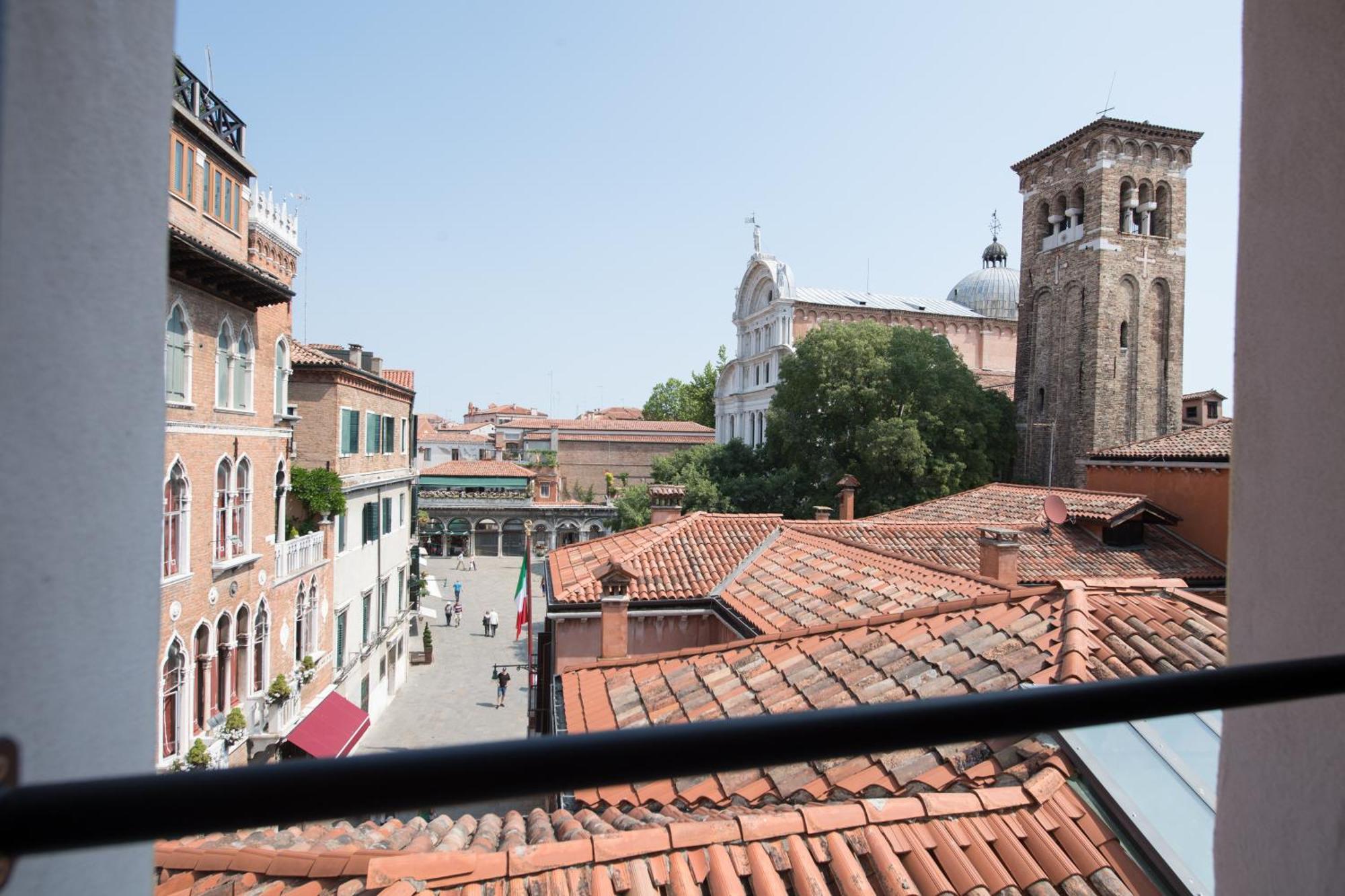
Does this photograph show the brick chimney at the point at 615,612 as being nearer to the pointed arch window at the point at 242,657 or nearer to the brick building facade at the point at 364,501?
the pointed arch window at the point at 242,657

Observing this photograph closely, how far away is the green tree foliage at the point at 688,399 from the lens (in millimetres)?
63000

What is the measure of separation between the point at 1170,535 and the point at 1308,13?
17.9 m

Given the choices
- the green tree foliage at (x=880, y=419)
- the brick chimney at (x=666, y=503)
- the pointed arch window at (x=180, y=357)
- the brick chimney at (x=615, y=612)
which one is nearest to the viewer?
the brick chimney at (x=615, y=612)

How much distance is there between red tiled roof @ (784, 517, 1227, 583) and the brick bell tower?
15907 millimetres

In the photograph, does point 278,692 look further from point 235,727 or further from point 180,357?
point 180,357

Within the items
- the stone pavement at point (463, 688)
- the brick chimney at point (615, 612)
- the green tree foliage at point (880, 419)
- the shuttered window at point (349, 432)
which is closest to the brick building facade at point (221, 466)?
the stone pavement at point (463, 688)

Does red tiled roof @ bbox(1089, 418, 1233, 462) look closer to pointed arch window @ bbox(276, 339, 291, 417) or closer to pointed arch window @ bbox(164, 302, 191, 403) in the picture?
pointed arch window @ bbox(276, 339, 291, 417)

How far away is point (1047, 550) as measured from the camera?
15.3 metres

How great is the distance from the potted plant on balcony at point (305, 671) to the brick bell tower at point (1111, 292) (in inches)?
998

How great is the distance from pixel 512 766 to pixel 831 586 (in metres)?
9.15

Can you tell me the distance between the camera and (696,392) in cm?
6481

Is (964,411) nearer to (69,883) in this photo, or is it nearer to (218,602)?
(218,602)

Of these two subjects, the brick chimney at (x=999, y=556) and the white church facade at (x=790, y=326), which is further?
the white church facade at (x=790, y=326)

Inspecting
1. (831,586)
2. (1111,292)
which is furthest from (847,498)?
(1111,292)
